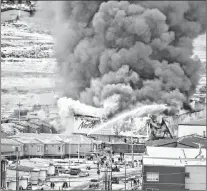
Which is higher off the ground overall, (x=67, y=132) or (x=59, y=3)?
(x=59, y=3)

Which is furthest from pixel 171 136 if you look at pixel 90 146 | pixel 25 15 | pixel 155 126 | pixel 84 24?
pixel 25 15

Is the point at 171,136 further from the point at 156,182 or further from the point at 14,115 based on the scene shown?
the point at 14,115

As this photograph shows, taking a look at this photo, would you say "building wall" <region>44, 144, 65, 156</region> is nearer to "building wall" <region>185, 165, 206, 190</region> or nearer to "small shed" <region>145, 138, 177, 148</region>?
"small shed" <region>145, 138, 177, 148</region>

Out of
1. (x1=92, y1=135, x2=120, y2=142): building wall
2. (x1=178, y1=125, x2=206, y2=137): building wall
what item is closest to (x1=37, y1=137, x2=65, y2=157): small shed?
(x1=92, y1=135, x2=120, y2=142): building wall

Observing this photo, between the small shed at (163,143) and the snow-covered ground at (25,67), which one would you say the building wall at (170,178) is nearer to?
the small shed at (163,143)

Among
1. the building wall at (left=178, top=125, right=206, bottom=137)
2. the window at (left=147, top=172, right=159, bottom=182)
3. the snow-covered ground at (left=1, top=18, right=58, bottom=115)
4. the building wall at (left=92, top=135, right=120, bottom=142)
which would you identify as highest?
the snow-covered ground at (left=1, top=18, right=58, bottom=115)

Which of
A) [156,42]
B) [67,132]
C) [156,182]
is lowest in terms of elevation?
[156,182]

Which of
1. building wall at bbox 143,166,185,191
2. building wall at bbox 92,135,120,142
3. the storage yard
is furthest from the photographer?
building wall at bbox 92,135,120,142
